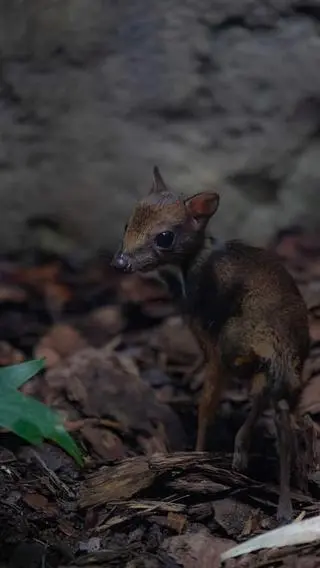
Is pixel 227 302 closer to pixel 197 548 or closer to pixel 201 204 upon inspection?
pixel 201 204

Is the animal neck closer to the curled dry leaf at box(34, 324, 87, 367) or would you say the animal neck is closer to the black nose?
the black nose

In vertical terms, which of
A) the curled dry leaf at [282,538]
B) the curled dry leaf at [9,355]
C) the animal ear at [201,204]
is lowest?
the curled dry leaf at [9,355]

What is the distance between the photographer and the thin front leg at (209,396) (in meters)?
4.24

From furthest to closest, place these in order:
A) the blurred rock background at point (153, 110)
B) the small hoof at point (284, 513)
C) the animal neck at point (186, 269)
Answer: the blurred rock background at point (153, 110)
the animal neck at point (186, 269)
the small hoof at point (284, 513)

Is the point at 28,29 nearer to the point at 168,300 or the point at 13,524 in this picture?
the point at 168,300

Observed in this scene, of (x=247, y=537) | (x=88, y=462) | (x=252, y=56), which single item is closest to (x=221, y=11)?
(x=252, y=56)

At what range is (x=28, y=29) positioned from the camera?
17.1 ft

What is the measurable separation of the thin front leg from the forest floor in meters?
0.07

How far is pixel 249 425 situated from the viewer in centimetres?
396

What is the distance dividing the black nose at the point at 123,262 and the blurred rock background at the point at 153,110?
1.61m

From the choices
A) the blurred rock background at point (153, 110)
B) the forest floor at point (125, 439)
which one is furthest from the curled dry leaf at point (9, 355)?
the blurred rock background at point (153, 110)

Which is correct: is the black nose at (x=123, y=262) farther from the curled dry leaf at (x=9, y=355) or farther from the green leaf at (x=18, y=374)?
the curled dry leaf at (x=9, y=355)

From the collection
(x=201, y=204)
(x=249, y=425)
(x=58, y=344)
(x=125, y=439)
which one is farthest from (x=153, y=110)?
(x=249, y=425)

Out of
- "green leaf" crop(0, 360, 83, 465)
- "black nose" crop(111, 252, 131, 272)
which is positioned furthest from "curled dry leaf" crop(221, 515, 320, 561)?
"black nose" crop(111, 252, 131, 272)
